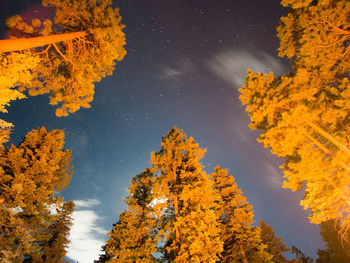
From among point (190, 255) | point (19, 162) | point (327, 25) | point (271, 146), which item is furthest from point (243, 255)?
point (19, 162)

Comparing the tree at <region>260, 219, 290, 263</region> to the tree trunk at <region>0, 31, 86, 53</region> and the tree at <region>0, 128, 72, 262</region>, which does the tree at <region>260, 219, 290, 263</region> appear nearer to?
the tree at <region>0, 128, 72, 262</region>

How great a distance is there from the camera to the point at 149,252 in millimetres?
10883

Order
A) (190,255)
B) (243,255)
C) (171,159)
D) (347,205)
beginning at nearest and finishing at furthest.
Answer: (347,205) < (190,255) < (171,159) < (243,255)

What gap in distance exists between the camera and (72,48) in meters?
8.84

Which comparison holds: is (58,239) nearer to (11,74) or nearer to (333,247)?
(11,74)

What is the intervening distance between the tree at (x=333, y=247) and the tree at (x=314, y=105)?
25444 mm

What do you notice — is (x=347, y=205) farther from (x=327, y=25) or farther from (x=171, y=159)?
(x=171, y=159)

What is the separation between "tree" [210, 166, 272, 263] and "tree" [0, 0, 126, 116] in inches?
535

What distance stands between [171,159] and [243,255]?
463 inches

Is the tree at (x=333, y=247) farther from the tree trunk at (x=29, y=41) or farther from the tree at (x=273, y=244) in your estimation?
the tree trunk at (x=29, y=41)

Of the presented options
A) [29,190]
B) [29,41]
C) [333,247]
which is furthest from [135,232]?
[333,247]

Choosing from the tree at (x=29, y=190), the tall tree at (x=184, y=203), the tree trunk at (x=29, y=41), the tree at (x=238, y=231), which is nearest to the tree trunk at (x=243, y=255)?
the tree at (x=238, y=231)

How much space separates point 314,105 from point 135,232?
14707 millimetres

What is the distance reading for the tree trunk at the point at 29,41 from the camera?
6047 mm
